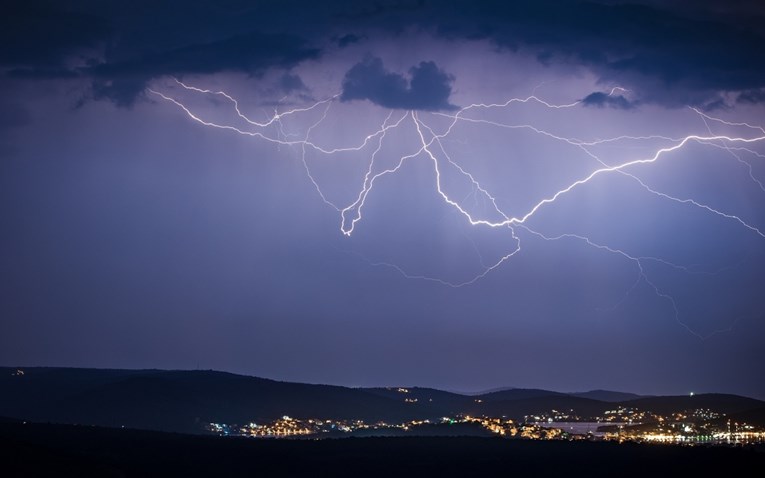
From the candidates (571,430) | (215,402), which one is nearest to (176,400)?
(215,402)

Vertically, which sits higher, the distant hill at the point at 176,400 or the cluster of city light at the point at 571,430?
the distant hill at the point at 176,400

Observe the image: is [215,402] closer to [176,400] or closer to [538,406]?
[176,400]

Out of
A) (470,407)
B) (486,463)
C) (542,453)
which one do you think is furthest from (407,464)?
(470,407)

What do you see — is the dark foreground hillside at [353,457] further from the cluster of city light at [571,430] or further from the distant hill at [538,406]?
the distant hill at [538,406]

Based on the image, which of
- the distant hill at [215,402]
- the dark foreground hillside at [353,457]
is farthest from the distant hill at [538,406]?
the dark foreground hillside at [353,457]

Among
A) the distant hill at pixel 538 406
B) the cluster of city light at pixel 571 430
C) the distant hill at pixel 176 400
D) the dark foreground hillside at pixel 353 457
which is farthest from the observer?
the distant hill at pixel 538 406
